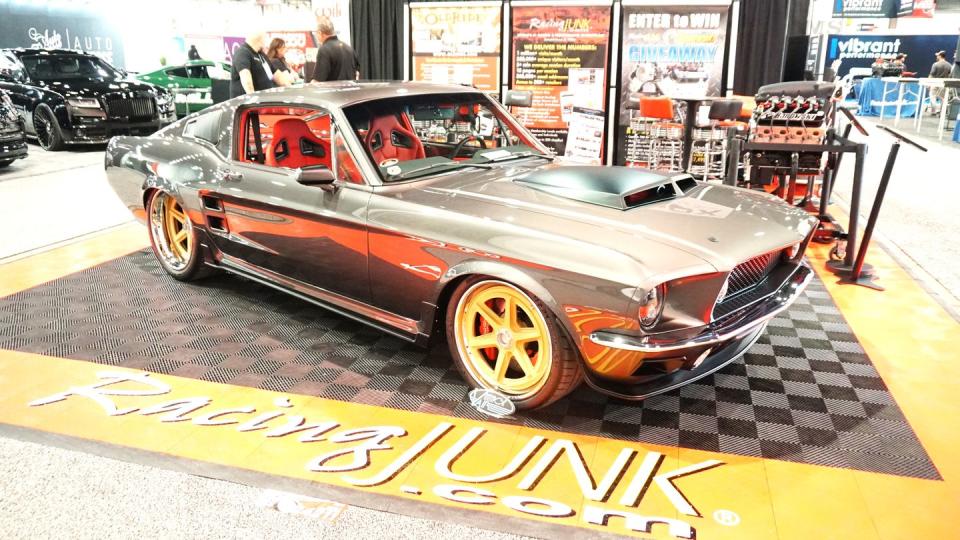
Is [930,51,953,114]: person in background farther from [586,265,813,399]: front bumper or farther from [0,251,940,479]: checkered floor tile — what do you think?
[586,265,813,399]: front bumper

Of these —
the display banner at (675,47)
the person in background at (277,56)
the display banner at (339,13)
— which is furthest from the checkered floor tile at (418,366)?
the display banner at (339,13)

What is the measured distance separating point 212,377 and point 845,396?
111 inches

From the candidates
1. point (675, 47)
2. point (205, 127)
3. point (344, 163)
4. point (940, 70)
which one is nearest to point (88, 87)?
point (205, 127)

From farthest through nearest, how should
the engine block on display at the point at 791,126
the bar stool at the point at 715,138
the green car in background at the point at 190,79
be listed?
the green car in background at the point at 190,79
the bar stool at the point at 715,138
the engine block on display at the point at 791,126

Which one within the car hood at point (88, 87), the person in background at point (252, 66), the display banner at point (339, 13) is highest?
the display banner at point (339, 13)

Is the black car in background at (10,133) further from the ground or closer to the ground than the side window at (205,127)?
closer to the ground

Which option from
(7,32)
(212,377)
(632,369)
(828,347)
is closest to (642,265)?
(632,369)

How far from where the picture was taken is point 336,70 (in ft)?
22.9

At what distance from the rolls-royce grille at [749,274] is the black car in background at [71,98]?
10.1 metres

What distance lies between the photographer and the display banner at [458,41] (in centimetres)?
869

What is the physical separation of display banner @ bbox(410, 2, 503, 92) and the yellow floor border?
6.45m

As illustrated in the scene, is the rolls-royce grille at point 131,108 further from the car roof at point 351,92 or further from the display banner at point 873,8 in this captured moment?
the display banner at point 873,8

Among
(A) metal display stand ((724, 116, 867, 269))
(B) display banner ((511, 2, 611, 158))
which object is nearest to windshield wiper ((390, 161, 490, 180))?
(A) metal display stand ((724, 116, 867, 269))

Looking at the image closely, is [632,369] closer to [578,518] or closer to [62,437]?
[578,518]
